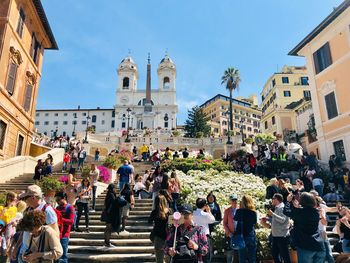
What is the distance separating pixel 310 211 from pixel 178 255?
96.2 inches

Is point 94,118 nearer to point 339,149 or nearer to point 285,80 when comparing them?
point 285,80

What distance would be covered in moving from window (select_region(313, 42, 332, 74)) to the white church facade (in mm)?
70145

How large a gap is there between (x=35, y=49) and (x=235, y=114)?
283 ft

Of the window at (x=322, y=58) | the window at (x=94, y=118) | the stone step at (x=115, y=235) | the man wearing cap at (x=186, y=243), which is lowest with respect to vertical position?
the stone step at (x=115, y=235)

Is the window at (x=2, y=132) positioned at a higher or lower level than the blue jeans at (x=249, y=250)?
Result: higher

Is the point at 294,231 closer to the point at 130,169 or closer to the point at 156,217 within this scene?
the point at 156,217

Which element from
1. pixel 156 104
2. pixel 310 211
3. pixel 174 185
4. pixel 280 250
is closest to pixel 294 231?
pixel 310 211

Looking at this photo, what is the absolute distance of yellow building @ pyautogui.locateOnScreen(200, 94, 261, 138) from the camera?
100500mm

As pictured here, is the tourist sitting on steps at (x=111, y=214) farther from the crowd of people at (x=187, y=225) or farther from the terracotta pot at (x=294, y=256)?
the terracotta pot at (x=294, y=256)

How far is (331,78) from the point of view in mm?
21516

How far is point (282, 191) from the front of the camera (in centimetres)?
1029

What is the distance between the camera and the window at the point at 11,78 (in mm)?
19734

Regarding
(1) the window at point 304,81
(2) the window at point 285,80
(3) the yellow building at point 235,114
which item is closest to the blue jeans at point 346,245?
(2) the window at point 285,80

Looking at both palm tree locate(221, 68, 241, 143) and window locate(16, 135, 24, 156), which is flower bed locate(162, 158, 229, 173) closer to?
window locate(16, 135, 24, 156)
